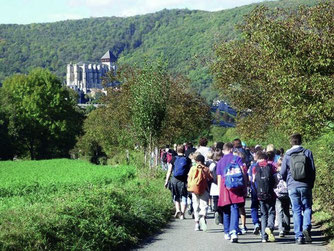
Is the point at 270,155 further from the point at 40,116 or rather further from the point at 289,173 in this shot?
the point at 40,116

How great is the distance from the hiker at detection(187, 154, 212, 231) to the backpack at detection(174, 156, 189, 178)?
1.72 metres

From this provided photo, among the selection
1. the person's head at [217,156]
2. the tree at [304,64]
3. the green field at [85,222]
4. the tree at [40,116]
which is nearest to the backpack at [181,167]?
the person's head at [217,156]

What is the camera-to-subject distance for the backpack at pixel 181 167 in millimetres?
16094

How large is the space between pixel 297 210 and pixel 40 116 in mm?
71568

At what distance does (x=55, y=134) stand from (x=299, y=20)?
204 ft

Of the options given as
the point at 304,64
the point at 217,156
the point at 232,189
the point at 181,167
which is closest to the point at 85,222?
the point at 232,189

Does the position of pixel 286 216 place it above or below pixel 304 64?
below

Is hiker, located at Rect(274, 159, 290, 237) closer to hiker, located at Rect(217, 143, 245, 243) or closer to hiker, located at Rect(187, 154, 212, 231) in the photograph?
hiker, located at Rect(217, 143, 245, 243)

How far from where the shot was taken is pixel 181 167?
1609 centimetres

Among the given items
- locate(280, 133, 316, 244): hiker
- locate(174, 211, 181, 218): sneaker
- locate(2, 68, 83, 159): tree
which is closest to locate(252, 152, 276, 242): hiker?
locate(280, 133, 316, 244): hiker

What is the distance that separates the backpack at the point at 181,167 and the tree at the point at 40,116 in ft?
211

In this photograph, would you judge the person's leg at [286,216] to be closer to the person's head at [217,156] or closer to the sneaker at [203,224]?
the sneaker at [203,224]

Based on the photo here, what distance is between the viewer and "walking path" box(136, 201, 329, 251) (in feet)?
38.0

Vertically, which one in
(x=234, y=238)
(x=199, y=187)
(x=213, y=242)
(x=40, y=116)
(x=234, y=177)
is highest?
(x=40, y=116)
